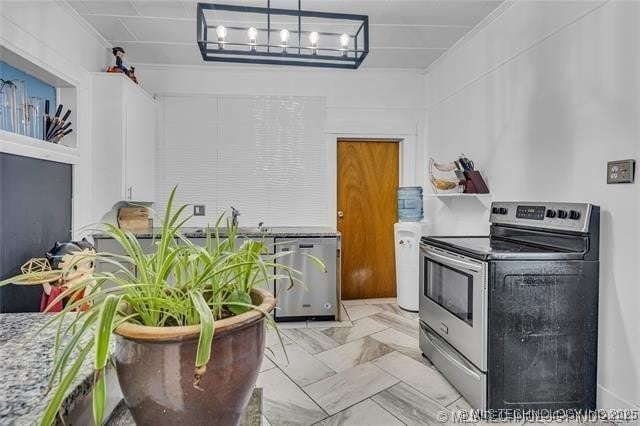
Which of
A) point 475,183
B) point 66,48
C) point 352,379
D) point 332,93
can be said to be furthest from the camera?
point 332,93

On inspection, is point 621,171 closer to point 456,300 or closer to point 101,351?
point 456,300

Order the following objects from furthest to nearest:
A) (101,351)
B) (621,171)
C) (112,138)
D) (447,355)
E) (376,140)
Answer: (376,140) → (112,138) → (447,355) → (621,171) → (101,351)

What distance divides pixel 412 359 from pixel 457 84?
262 cm

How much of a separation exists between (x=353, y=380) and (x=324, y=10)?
112 inches

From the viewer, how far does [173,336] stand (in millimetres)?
520

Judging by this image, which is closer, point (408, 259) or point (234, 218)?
point (234, 218)

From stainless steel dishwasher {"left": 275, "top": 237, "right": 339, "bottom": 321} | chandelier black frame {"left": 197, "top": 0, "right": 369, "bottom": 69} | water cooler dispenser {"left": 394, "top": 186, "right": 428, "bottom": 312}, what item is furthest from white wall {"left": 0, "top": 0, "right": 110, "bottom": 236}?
water cooler dispenser {"left": 394, "top": 186, "right": 428, "bottom": 312}

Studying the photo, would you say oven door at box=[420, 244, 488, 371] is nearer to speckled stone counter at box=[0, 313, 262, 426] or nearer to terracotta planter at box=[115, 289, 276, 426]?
speckled stone counter at box=[0, 313, 262, 426]

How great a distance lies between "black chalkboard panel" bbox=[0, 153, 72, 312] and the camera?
83.4 inches

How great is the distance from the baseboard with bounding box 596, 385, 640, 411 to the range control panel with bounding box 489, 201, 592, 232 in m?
0.89

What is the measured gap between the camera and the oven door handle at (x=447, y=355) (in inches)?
74.4

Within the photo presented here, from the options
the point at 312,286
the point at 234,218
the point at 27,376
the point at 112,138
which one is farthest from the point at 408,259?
the point at 27,376

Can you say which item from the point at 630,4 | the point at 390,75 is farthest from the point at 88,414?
the point at 390,75

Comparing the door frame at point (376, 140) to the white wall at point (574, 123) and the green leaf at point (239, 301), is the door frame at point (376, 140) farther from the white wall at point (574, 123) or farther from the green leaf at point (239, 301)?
the green leaf at point (239, 301)
